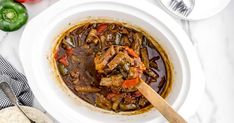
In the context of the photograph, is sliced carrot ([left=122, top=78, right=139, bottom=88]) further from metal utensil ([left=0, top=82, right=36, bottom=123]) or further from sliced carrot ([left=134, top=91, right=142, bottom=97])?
metal utensil ([left=0, top=82, right=36, bottom=123])

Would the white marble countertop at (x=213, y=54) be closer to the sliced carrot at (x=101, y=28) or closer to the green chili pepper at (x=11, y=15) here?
the green chili pepper at (x=11, y=15)

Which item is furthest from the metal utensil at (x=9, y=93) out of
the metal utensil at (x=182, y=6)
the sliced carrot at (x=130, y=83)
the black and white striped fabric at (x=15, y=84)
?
the metal utensil at (x=182, y=6)

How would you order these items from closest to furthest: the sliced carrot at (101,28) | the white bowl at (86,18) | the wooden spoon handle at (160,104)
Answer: the wooden spoon handle at (160,104), the white bowl at (86,18), the sliced carrot at (101,28)

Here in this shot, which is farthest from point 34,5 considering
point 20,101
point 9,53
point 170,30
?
point 170,30

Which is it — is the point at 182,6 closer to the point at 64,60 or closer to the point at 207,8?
the point at 207,8

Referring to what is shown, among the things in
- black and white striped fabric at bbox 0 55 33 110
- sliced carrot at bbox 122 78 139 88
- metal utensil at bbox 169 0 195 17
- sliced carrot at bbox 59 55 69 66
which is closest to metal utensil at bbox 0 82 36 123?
black and white striped fabric at bbox 0 55 33 110
